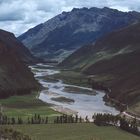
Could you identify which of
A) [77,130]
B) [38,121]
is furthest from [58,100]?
[77,130]

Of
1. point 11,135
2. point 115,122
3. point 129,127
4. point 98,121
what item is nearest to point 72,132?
point 98,121

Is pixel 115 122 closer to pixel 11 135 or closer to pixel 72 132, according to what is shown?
pixel 72 132

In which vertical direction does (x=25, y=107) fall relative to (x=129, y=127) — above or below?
above

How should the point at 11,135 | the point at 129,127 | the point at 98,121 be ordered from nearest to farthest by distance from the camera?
the point at 11,135
the point at 129,127
the point at 98,121

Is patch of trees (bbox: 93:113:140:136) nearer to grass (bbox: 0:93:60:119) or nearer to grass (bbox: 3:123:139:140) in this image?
grass (bbox: 3:123:139:140)

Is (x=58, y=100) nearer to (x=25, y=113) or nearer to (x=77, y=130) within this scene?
(x=25, y=113)

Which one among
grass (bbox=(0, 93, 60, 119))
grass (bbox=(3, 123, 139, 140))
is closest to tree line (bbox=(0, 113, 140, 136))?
grass (bbox=(3, 123, 139, 140))
